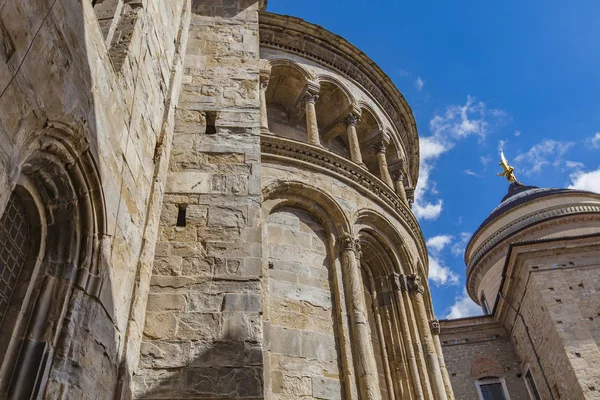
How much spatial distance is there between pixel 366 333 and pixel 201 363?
3.55 m

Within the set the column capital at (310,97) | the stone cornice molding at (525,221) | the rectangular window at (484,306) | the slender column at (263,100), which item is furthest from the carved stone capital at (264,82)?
the rectangular window at (484,306)

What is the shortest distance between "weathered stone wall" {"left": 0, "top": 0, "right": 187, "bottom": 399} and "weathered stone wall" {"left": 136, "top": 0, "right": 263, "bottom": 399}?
0.39 m

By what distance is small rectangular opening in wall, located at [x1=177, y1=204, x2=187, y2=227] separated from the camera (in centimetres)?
641

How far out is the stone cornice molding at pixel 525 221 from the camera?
990 inches

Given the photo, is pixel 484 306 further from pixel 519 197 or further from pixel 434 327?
pixel 434 327

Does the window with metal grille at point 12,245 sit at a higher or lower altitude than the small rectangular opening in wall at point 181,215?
lower

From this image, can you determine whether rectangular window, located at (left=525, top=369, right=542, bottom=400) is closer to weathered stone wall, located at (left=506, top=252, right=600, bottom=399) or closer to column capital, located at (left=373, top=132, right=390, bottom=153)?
weathered stone wall, located at (left=506, top=252, right=600, bottom=399)

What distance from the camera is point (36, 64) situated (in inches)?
147

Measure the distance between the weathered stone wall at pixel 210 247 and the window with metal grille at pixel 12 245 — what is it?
1658mm

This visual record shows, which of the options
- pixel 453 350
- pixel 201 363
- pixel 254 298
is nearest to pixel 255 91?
pixel 254 298

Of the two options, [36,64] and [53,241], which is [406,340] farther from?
[36,64]

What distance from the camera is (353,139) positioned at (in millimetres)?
11609

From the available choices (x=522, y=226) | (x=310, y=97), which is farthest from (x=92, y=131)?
(x=522, y=226)

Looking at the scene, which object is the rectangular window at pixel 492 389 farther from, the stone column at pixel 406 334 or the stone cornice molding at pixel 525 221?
the stone column at pixel 406 334
